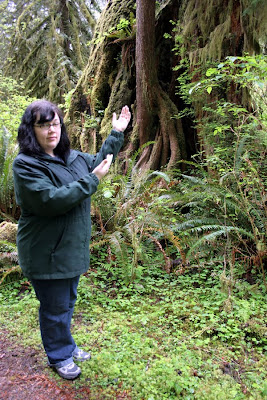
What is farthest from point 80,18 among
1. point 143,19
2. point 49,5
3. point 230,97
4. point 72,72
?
point 230,97

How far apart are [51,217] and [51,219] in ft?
0.04

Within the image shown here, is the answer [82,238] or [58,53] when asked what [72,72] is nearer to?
[58,53]

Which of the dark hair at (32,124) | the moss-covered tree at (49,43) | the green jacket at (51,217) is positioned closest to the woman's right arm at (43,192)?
the green jacket at (51,217)

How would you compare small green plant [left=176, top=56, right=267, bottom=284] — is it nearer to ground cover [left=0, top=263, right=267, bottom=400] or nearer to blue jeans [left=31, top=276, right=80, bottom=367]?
ground cover [left=0, top=263, right=267, bottom=400]

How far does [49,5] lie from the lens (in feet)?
32.1

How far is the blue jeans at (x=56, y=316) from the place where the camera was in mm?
1938

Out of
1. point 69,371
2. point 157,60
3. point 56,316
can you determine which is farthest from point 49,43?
point 69,371

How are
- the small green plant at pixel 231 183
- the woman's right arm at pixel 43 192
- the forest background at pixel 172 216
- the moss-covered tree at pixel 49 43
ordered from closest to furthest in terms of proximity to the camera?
the woman's right arm at pixel 43 192, the forest background at pixel 172 216, the small green plant at pixel 231 183, the moss-covered tree at pixel 49 43

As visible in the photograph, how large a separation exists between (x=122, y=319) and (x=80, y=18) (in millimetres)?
10126

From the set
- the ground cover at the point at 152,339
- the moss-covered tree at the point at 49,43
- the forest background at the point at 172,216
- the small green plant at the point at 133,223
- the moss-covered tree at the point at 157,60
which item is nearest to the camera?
the ground cover at the point at 152,339

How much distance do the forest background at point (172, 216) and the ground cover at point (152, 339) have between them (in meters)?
0.01

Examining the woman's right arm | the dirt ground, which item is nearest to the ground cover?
the dirt ground

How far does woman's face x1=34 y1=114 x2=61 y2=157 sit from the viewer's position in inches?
74.2

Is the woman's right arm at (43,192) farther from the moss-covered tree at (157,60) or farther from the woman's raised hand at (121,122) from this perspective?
the moss-covered tree at (157,60)
